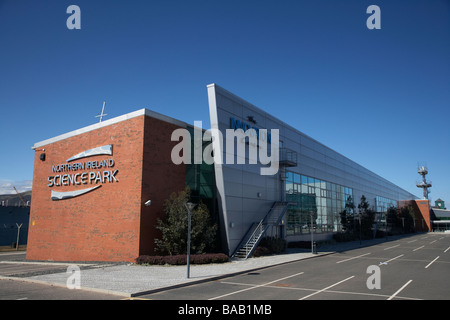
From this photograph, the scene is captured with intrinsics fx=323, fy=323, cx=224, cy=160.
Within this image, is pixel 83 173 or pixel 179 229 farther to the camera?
pixel 83 173

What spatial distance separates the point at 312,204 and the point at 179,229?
2116 centimetres

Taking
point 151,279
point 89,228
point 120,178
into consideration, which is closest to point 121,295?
point 151,279

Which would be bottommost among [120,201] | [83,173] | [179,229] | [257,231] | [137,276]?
[137,276]

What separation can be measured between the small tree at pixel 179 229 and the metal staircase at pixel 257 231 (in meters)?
3.29

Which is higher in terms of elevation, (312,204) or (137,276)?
(312,204)

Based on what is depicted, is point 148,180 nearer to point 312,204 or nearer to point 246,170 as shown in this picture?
point 246,170

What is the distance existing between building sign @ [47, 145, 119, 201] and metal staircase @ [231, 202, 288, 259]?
32.7 ft

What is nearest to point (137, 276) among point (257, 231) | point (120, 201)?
point (120, 201)

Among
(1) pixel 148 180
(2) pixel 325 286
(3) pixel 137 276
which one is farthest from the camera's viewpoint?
(1) pixel 148 180

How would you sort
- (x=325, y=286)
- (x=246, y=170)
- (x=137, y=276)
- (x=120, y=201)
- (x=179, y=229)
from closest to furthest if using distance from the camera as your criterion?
(x=325, y=286) < (x=137, y=276) < (x=179, y=229) < (x=120, y=201) < (x=246, y=170)

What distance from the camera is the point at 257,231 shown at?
24.9m

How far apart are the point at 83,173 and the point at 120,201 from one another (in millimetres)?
4882
